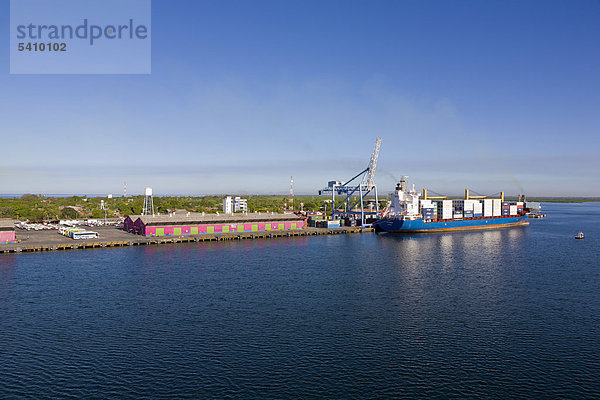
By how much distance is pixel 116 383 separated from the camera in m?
22.5

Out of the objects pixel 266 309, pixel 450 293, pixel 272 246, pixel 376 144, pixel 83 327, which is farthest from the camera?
pixel 376 144

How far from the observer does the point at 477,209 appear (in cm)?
11712

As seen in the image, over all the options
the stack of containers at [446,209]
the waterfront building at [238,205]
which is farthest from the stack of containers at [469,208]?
the waterfront building at [238,205]

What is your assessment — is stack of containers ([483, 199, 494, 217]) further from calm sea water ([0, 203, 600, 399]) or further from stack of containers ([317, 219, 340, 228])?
calm sea water ([0, 203, 600, 399])

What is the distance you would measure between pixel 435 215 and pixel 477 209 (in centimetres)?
1844

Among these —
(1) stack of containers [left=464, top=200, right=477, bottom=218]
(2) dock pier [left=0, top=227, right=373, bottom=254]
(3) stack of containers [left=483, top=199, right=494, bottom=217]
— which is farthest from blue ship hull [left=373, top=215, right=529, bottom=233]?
(2) dock pier [left=0, top=227, right=373, bottom=254]

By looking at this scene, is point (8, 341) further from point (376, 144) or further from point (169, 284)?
point (376, 144)

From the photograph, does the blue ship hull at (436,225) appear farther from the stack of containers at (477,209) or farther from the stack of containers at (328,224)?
the stack of containers at (328,224)

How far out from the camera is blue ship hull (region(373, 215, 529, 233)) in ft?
332

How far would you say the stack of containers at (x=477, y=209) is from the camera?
382ft

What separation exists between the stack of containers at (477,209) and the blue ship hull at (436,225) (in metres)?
2.70

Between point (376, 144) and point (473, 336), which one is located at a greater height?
point (376, 144)

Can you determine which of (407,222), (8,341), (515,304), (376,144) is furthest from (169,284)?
(376,144)

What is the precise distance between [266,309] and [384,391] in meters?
15.3
